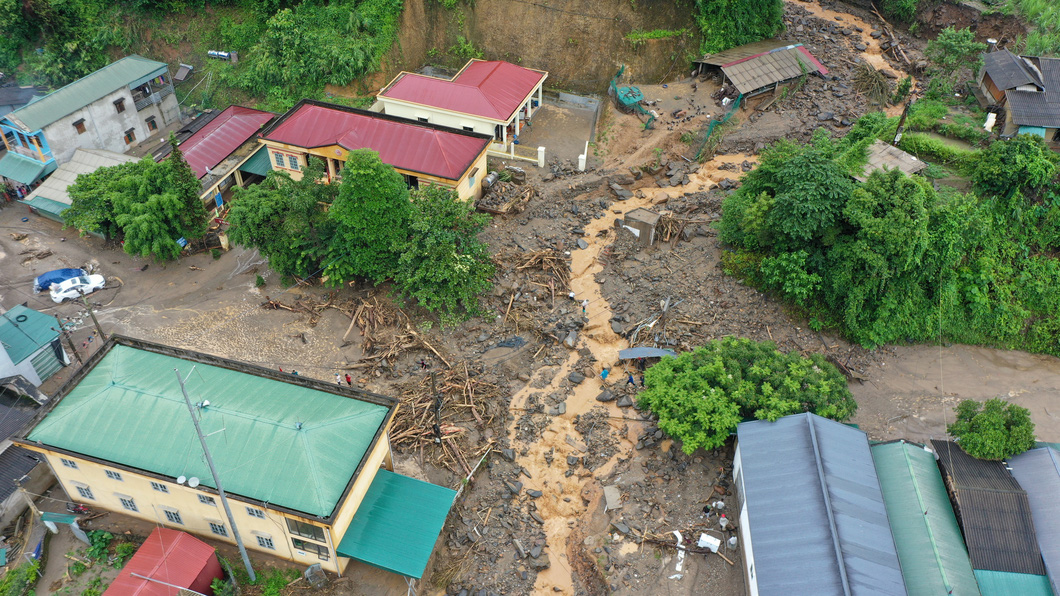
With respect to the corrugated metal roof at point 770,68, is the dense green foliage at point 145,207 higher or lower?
lower

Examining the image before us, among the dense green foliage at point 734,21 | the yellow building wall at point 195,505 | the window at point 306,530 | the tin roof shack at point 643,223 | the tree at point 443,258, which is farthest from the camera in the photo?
the dense green foliage at point 734,21

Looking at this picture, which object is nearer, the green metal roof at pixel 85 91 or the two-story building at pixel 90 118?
the green metal roof at pixel 85 91

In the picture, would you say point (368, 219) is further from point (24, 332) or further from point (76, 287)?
point (76, 287)

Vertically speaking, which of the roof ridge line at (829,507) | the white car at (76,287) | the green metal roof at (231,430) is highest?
the green metal roof at (231,430)

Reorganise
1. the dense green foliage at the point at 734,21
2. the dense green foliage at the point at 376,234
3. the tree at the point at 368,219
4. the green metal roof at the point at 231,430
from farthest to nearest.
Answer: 1. the dense green foliage at the point at 734,21
2. the dense green foliage at the point at 376,234
3. the tree at the point at 368,219
4. the green metal roof at the point at 231,430

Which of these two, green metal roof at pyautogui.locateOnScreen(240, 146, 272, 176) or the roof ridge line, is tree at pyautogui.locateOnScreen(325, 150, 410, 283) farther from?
the roof ridge line

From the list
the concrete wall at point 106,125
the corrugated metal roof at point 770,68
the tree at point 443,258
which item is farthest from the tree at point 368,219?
the corrugated metal roof at point 770,68

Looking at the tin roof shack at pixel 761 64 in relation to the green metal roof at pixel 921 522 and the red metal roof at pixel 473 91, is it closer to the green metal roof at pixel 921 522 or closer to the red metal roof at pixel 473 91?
the red metal roof at pixel 473 91
